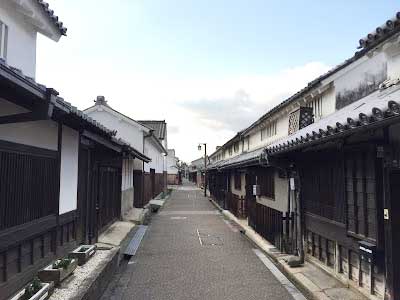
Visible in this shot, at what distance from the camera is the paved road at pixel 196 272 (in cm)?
824

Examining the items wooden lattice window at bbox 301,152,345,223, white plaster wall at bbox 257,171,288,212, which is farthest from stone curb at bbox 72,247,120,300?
white plaster wall at bbox 257,171,288,212

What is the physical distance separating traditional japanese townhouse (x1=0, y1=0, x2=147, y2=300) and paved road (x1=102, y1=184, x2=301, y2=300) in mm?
1694

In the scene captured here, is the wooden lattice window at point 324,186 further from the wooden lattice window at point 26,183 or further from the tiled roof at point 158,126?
the tiled roof at point 158,126

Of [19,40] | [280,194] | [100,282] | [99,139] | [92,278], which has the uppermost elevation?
[19,40]

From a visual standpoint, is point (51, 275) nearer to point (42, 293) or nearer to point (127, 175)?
point (42, 293)

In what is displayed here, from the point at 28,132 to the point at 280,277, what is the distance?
644cm

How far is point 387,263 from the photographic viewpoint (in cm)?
617

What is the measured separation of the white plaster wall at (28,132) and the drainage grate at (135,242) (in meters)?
5.41

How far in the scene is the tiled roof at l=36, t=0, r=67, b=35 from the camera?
386 inches

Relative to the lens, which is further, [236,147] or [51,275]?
[236,147]

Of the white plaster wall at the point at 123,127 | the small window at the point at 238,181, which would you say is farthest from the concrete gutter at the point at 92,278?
the white plaster wall at the point at 123,127

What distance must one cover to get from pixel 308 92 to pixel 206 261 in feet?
19.5

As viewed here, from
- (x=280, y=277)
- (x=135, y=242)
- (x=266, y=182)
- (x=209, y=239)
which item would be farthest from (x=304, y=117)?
(x=135, y=242)

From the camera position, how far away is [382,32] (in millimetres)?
6672
